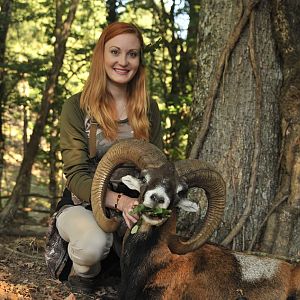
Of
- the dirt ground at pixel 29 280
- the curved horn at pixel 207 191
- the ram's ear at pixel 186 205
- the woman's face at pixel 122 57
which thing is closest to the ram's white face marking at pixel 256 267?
the curved horn at pixel 207 191

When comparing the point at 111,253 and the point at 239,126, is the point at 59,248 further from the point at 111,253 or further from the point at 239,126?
the point at 239,126

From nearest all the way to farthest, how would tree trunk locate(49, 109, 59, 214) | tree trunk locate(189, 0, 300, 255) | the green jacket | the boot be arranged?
the green jacket < the boot < tree trunk locate(189, 0, 300, 255) < tree trunk locate(49, 109, 59, 214)

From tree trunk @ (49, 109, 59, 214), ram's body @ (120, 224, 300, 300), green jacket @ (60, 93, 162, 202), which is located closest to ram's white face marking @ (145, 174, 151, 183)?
ram's body @ (120, 224, 300, 300)

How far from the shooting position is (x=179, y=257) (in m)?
5.14

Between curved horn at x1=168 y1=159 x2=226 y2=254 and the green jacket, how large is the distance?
103 cm

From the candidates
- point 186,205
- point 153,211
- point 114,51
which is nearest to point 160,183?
point 153,211

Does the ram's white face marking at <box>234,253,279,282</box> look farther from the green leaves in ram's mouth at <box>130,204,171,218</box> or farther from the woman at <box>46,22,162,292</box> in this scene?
the woman at <box>46,22,162,292</box>

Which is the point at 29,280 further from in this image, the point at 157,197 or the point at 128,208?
the point at 157,197

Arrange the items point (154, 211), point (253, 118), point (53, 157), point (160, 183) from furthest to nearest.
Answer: point (53, 157), point (253, 118), point (160, 183), point (154, 211)

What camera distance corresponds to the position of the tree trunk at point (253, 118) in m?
6.45

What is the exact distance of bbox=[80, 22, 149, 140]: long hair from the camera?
19.1 feet

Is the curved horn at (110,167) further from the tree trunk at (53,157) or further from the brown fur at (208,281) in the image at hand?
the tree trunk at (53,157)

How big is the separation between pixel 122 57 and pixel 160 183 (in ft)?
5.29

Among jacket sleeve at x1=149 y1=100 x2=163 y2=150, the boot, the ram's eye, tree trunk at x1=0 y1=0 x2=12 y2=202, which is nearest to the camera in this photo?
the ram's eye
